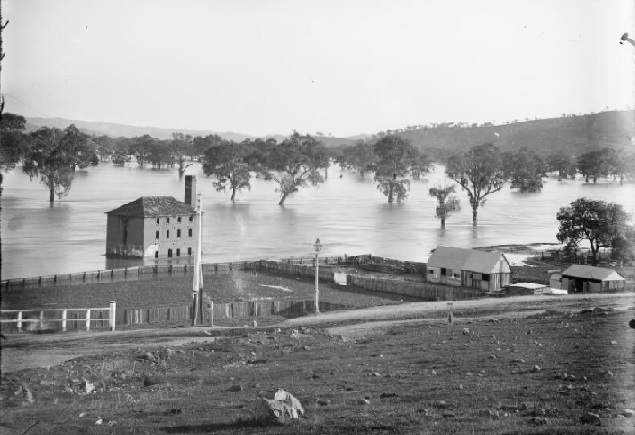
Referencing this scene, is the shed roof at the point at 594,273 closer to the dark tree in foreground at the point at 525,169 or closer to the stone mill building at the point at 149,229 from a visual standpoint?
the stone mill building at the point at 149,229

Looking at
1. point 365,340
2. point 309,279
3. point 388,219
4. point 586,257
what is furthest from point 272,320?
Result: point 388,219

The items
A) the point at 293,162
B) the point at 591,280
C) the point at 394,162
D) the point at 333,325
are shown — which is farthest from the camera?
the point at 394,162

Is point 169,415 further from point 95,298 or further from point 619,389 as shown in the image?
point 95,298

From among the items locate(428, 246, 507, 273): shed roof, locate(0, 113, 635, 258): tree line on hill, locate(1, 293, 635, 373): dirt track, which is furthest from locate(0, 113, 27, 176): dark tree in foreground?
locate(428, 246, 507, 273): shed roof

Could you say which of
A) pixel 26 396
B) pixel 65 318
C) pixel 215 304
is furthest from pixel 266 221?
pixel 26 396

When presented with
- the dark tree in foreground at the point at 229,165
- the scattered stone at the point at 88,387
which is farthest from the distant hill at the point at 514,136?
the scattered stone at the point at 88,387

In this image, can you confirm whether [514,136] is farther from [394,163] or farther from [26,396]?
[26,396]
